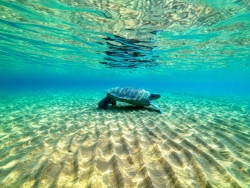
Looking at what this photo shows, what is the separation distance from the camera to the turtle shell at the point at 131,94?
9.04 metres

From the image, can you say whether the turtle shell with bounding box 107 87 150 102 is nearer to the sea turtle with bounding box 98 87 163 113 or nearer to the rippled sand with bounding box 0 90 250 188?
the sea turtle with bounding box 98 87 163 113

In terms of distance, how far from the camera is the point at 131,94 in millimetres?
9258

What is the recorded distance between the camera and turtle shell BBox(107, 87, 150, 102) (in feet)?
29.7

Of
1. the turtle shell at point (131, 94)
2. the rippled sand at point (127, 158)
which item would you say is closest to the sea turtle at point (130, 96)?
the turtle shell at point (131, 94)

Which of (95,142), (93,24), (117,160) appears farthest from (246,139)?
(93,24)

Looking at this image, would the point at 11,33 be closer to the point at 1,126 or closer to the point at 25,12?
the point at 25,12

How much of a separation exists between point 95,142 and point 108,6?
7.91 m

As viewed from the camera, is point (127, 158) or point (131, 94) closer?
point (127, 158)

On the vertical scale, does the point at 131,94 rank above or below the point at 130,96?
Answer: above

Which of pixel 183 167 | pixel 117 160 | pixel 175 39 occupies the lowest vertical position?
pixel 117 160

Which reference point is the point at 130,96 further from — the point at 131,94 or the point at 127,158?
the point at 127,158

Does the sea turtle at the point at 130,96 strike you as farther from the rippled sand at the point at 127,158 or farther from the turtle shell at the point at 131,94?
the rippled sand at the point at 127,158

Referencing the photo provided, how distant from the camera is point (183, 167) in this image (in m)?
3.00

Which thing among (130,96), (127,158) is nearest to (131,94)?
(130,96)
